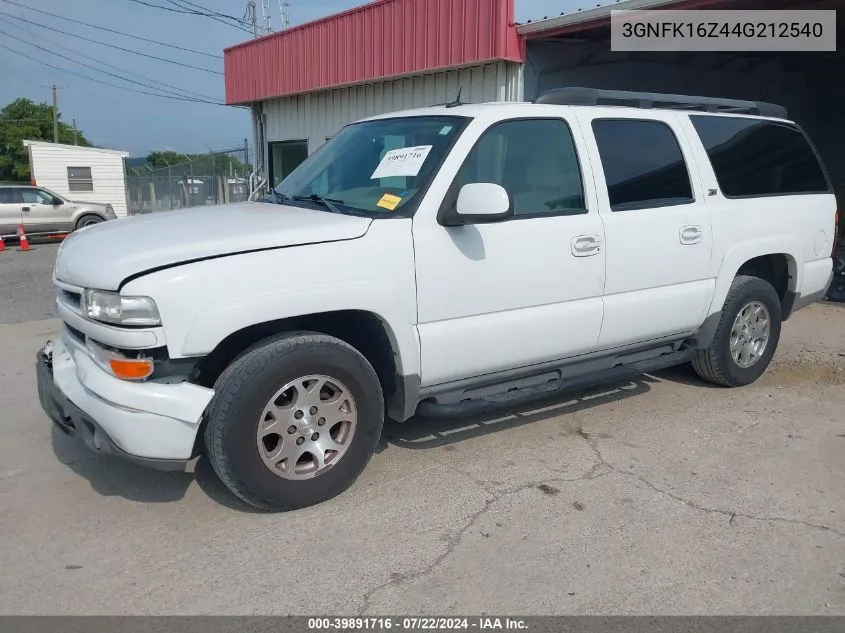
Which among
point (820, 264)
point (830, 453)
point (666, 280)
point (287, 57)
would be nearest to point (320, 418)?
point (666, 280)

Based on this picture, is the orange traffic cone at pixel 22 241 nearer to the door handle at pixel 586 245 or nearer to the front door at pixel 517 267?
the front door at pixel 517 267

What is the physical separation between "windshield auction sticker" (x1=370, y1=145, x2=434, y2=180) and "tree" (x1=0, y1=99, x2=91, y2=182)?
204 feet

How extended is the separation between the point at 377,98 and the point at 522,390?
31.5 ft

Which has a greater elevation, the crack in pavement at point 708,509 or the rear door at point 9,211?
the rear door at point 9,211

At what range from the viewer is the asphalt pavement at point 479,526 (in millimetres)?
2936

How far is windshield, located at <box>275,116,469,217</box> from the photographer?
3.84m

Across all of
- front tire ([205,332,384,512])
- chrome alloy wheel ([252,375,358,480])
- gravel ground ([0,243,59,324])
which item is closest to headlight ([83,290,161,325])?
front tire ([205,332,384,512])

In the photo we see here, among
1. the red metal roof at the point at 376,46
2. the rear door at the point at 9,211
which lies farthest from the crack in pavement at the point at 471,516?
the rear door at the point at 9,211

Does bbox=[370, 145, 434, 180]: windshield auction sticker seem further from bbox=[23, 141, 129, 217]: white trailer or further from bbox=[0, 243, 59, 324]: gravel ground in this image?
bbox=[23, 141, 129, 217]: white trailer

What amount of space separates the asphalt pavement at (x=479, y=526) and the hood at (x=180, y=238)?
1.20 metres

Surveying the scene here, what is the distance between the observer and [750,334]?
559 centimetres

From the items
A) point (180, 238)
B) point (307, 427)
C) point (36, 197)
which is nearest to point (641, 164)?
point (307, 427)

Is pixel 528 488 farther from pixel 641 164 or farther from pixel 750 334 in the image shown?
pixel 750 334

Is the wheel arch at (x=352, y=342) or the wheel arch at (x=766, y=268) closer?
the wheel arch at (x=352, y=342)
